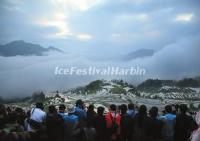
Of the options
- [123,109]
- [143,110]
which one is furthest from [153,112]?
[123,109]

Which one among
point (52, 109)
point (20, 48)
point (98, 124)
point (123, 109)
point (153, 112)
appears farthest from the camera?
point (20, 48)

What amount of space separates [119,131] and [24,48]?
11.7m

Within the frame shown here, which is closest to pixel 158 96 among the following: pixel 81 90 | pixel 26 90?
pixel 81 90

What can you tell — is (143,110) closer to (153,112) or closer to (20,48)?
(153,112)

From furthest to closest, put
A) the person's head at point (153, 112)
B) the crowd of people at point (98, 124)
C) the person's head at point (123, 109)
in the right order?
the person's head at point (123, 109) < the crowd of people at point (98, 124) < the person's head at point (153, 112)

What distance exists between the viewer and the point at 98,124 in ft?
22.9

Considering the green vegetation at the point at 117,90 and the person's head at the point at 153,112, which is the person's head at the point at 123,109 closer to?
the person's head at the point at 153,112

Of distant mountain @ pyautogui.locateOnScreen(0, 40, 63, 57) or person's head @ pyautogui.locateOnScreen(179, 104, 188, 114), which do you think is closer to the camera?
person's head @ pyautogui.locateOnScreen(179, 104, 188, 114)

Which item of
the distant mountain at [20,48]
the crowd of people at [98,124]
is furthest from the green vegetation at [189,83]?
the crowd of people at [98,124]

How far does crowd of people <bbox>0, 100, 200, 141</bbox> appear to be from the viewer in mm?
6742

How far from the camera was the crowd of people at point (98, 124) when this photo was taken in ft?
22.1

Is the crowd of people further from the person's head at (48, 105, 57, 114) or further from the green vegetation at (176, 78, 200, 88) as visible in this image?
the green vegetation at (176, 78, 200, 88)

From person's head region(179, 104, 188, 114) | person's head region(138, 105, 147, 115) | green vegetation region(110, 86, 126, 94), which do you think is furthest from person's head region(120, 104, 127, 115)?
green vegetation region(110, 86, 126, 94)

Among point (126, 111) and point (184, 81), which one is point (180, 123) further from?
point (184, 81)
